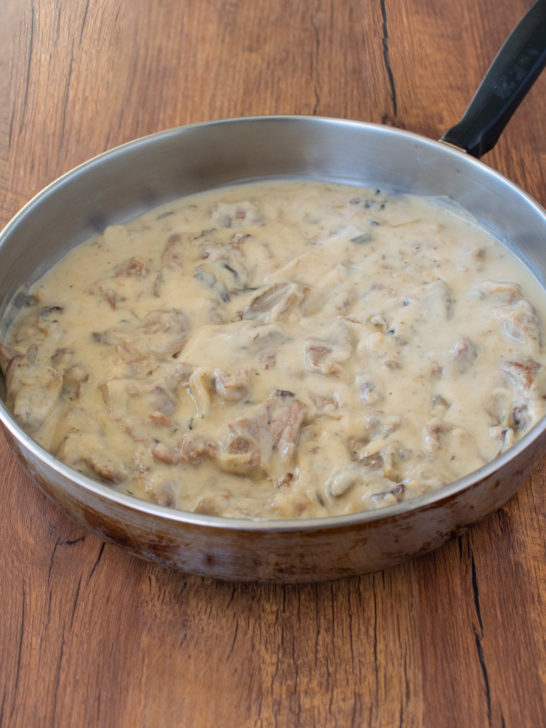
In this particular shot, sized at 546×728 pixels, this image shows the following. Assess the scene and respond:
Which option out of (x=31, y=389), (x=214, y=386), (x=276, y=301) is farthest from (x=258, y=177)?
(x=31, y=389)

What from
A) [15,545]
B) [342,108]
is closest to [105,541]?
[15,545]

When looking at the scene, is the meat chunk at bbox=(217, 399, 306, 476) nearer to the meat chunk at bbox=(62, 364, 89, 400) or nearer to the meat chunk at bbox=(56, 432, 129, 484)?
the meat chunk at bbox=(56, 432, 129, 484)

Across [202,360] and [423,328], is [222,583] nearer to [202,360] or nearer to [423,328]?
[202,360]

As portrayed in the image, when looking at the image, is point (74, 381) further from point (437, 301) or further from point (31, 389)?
point (437, 301)

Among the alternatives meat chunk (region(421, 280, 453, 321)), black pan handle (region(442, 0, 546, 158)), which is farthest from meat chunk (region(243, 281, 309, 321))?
black pan handle (region(442, 0, 546, 158))

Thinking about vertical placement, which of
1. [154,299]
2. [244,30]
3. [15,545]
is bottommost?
[15,545]

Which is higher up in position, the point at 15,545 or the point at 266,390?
the point at 266,390

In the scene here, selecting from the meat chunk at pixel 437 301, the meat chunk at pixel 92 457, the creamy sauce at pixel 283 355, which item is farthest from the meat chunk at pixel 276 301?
the meat chunk at pixel 92 457
